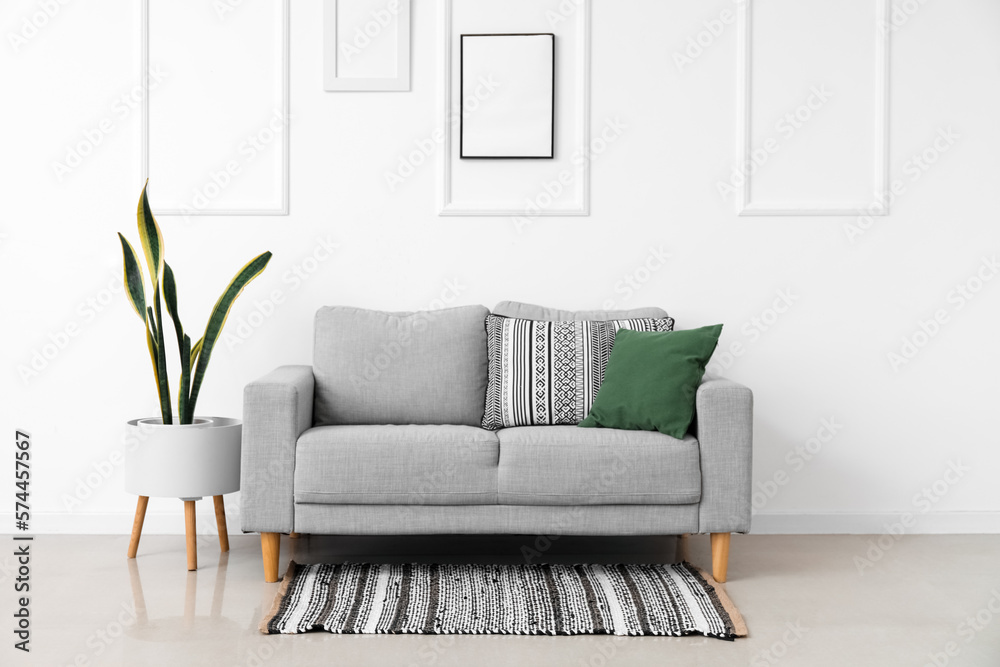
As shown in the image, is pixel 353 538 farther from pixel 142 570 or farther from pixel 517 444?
pixel 517 444

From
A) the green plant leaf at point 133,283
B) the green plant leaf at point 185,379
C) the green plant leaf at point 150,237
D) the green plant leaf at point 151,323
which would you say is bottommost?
the green plant leaf at point 185,379

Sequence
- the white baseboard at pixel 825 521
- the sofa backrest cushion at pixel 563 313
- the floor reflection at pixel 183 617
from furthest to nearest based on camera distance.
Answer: the white baseboard at pixel 825 521
the sofa backrest cushion at pixel 563 313
the floor reflection at pixel 183 617

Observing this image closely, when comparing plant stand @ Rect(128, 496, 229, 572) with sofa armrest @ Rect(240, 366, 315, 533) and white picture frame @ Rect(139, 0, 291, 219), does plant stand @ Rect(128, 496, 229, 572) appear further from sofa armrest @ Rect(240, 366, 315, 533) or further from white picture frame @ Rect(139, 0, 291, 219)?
white picture frame @ Rect(139, 0, 291, 219)

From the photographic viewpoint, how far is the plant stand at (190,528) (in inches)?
108

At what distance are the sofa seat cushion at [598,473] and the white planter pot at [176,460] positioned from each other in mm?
1011

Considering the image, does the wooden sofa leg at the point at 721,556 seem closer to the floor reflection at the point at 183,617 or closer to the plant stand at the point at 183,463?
the floor reflection at the point at 183,617

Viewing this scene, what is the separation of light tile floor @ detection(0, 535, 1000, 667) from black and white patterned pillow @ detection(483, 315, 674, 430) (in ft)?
1.72

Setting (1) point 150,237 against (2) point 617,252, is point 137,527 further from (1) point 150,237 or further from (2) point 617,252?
(2) point 617,252

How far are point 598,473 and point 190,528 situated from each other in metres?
1.41

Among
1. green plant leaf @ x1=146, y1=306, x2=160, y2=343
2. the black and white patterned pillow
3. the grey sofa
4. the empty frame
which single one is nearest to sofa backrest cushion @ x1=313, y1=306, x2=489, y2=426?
the black and white patterned pillow

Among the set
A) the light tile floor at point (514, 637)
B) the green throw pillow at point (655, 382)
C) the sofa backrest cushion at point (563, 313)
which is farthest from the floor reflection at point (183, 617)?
the sofa backrest cushion at point (563, 313)

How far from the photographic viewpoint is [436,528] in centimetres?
258

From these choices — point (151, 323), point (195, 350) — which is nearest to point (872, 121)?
point (195, 350)

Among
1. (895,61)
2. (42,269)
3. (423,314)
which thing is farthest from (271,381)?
(895,61)
